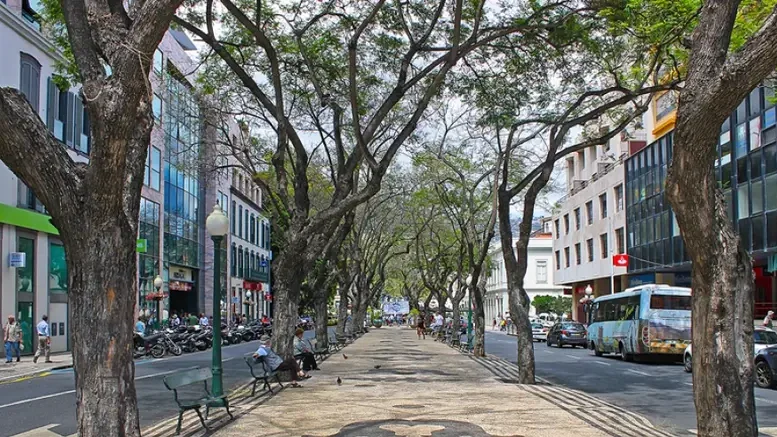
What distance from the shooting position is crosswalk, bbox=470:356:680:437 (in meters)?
11.0

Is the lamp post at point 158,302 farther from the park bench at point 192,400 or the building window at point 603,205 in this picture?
the park bench at point 192,400

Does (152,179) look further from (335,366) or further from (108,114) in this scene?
(108,114)

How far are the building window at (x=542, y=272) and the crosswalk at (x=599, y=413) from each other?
227 feet

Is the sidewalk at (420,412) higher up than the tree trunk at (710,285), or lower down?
lower down

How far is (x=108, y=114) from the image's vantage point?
7121 millimetres

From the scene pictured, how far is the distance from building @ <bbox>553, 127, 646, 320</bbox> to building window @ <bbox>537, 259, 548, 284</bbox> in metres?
21.1

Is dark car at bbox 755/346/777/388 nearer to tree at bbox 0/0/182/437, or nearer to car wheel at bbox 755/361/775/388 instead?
car wheel at bbox 755/361/775/388

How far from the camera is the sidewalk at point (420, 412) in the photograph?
35.9 ft

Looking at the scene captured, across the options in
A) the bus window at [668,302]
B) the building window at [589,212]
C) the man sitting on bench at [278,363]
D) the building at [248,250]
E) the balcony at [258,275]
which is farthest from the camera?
the balcony at [258,275]

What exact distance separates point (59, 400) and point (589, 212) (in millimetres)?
44633

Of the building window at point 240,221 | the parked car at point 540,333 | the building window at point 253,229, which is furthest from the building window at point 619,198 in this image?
the building window at point 253,229

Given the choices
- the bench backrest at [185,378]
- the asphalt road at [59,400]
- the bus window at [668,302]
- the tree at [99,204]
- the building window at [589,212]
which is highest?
the building window at [589,212]

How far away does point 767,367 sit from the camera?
59.7ft

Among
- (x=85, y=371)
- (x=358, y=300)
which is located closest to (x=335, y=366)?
(x=85, y=371)
